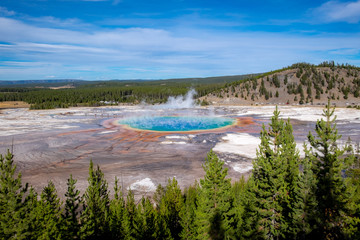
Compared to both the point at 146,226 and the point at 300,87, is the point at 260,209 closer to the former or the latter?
the point at 146,226

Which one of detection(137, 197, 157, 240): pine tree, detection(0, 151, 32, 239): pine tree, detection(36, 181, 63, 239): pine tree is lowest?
detection(137, 197, 157, 240): pine tree

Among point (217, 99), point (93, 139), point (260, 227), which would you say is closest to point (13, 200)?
point (260, 227)

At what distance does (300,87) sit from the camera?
295 ft

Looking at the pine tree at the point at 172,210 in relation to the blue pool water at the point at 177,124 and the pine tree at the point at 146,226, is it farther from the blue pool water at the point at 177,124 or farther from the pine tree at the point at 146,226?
the blue pool water at the point at 177,124

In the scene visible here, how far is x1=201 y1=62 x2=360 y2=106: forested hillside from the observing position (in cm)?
8644

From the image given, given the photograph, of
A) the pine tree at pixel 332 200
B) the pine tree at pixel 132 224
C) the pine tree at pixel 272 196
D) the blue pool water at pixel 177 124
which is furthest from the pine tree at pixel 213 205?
the blue pool water at pixel 177 124

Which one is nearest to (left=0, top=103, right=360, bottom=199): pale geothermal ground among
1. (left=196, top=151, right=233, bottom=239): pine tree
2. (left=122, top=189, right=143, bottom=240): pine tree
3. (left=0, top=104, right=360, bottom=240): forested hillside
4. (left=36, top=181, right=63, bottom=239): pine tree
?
(left=122, top=189, right=143, bottom=240): pine tree

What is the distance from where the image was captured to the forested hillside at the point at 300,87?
8644cm

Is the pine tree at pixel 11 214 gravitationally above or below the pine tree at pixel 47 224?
above

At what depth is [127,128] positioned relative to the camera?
42688 millimetres

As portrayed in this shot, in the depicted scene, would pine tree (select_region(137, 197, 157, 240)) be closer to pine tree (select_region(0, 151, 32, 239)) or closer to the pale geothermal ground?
the pale geothermal ground

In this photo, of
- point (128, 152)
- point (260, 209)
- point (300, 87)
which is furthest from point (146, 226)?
point (300, 87)

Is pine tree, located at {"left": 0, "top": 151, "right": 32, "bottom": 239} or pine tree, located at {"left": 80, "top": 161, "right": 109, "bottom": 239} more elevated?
pine tree, located at {"left": 0, "top": 151, "right": 32, "bottom": 239}

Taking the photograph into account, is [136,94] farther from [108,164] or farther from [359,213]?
[359,213]
